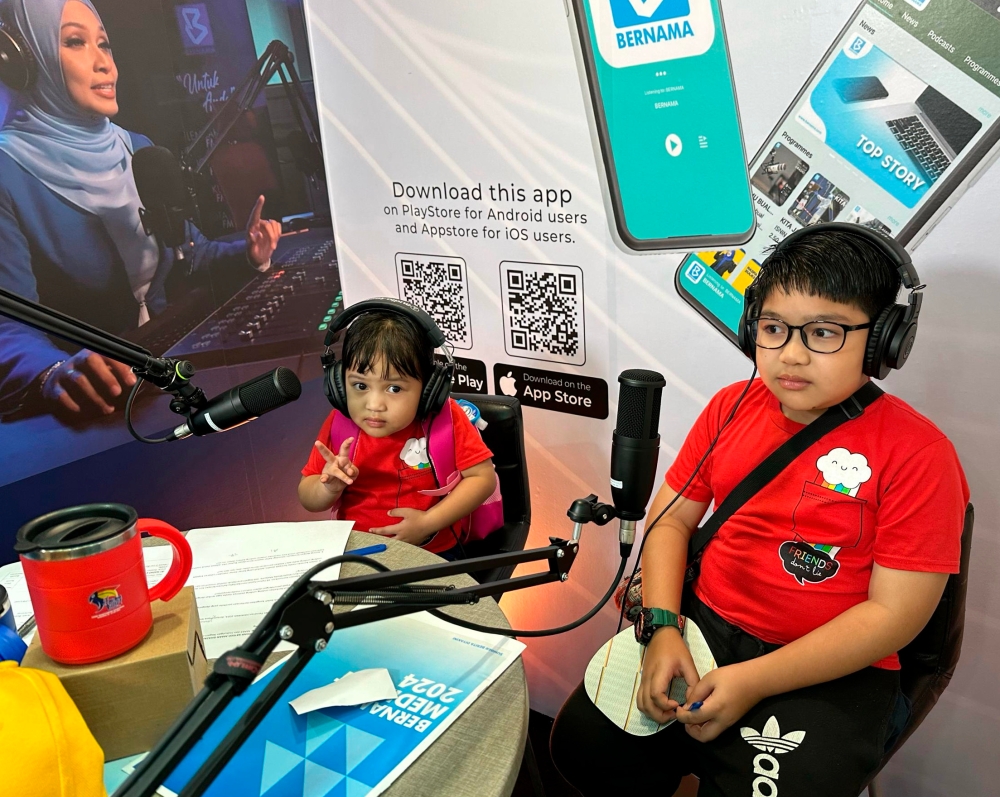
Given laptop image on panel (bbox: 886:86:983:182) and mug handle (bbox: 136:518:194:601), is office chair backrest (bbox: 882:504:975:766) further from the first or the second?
mug handle (bbox: 136:518:194:601)

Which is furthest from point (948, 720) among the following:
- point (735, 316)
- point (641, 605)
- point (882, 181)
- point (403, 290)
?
point (403, 290)

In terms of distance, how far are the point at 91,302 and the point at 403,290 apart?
0.88m

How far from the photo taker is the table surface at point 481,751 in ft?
3.03

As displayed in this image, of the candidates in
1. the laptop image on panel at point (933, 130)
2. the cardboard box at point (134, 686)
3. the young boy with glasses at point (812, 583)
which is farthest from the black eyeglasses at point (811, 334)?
the cardboard box at point (134, 686)

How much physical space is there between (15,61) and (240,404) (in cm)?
134

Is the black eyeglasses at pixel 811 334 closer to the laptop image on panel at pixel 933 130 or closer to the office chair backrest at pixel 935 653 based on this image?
the office chair backrest at pixel 935 653

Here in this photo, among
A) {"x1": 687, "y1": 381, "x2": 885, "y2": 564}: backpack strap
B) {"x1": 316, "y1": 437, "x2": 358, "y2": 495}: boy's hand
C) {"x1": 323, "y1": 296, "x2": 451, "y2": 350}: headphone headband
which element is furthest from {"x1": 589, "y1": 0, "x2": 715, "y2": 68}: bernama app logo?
{"x1": 316, "y1": 437, "x2": 358, "y2": 495}: boy's hand

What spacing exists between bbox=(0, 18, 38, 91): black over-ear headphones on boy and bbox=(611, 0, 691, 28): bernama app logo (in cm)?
140

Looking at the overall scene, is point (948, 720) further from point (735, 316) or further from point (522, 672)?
point (522, 672)

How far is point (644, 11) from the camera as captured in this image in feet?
5.82

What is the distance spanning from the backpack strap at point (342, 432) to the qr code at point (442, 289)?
1.96ft

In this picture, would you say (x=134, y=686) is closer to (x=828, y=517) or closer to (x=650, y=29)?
(x=828, y=517)

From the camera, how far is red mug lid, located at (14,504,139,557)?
92cm

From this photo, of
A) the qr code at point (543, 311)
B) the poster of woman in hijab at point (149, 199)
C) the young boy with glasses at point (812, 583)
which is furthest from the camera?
the qr code at point (543, 311)
